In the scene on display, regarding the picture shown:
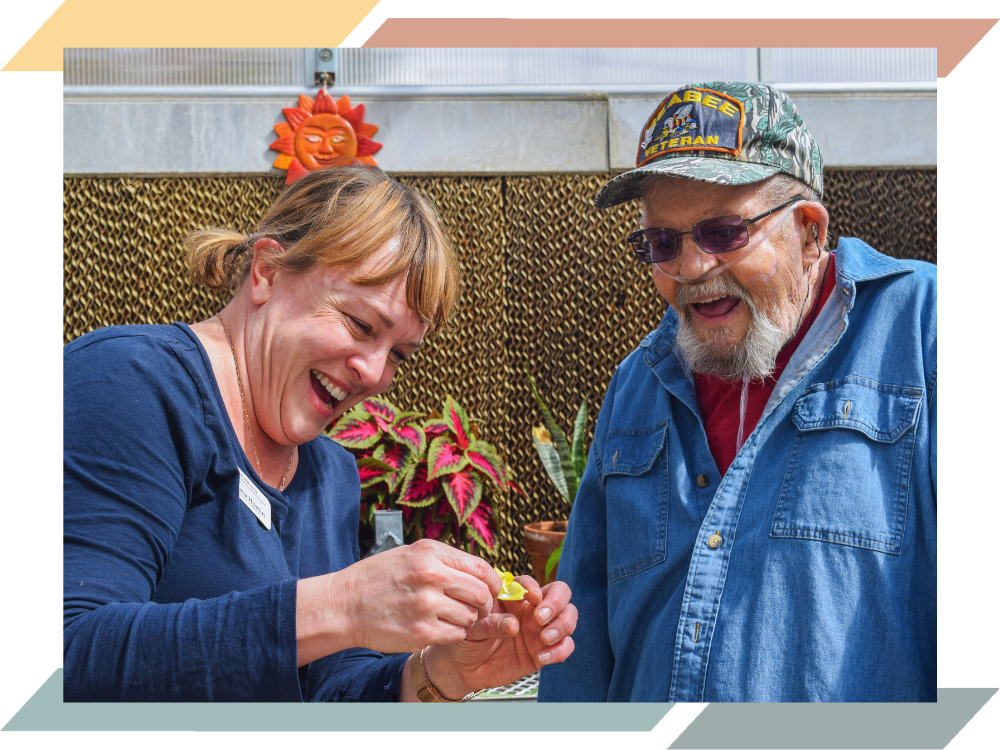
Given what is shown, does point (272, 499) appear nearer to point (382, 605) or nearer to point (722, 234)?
point (382, 605)

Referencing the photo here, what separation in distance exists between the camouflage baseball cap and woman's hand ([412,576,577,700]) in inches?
37.4

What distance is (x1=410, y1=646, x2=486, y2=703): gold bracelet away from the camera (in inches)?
69.9

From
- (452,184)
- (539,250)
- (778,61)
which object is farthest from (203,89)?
(778,61)

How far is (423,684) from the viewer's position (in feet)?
5.87

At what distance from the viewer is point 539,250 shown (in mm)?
4199

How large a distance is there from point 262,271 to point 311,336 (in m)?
0.20

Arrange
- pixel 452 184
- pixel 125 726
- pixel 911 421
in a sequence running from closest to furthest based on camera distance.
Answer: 1. pixel 125 726
2. pixel 911 421
3. pixel 452 184

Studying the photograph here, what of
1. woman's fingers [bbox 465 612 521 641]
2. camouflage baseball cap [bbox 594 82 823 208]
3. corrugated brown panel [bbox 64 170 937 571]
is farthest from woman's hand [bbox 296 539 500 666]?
corrugated brown panel [bbox 64 170 937 571]

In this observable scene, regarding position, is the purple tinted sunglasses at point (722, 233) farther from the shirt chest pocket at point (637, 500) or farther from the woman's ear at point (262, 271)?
the woman's ear at point (262, 271)

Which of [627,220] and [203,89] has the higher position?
[203,89]

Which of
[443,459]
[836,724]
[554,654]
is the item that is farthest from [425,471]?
[836,724]
